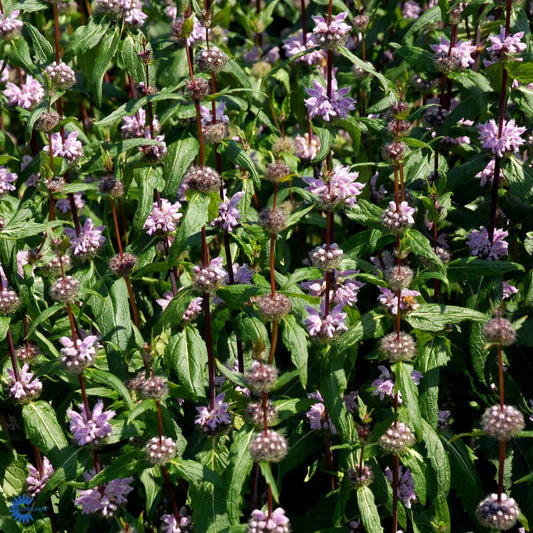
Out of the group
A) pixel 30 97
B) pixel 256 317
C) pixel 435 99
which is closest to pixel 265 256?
pixel 256 317

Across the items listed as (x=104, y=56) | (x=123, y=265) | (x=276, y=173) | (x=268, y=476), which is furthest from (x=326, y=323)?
(x=104, y=56)

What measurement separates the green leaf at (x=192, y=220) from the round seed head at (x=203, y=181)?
4cm

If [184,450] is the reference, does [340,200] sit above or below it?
above

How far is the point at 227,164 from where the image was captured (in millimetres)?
5488

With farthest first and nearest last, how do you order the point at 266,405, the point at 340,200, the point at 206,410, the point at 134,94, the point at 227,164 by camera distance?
the point at 227,164 < the point at 134,94 < the point at 206,410 < the point at 340,200 < the point at 266,405

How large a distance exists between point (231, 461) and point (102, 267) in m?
1.45

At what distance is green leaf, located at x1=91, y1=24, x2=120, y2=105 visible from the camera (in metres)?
4.25

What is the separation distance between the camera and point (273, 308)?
334 cm

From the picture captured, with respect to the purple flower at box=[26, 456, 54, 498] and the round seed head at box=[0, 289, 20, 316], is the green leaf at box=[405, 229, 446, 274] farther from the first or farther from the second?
the purple flower at box=[26, 456, 54, 498]

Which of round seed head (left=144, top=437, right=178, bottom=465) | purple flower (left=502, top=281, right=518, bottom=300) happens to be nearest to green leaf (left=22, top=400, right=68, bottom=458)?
round seed head (left=144, top=437, right=178, bottom=465)

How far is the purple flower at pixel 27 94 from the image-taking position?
4.98 metres

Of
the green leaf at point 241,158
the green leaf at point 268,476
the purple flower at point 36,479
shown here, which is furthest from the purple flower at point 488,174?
the purple flower at point 36,479

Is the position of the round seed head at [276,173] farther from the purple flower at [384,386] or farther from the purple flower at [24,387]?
the purple flower at [24,387]

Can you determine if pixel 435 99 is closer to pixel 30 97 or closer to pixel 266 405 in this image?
pixel 30 97
